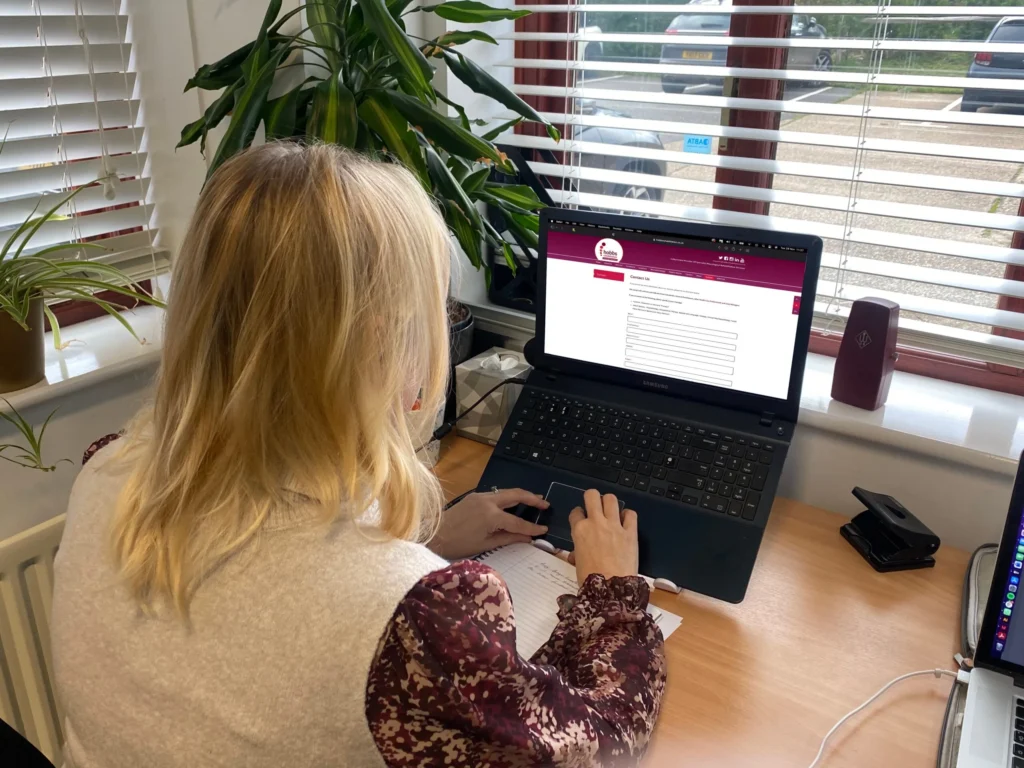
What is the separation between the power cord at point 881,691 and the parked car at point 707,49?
95cm

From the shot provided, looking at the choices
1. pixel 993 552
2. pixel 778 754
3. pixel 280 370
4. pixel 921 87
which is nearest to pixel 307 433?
pixel 280 370

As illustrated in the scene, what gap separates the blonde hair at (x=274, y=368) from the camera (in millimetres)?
710

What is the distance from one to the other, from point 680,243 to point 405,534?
0.65 meters

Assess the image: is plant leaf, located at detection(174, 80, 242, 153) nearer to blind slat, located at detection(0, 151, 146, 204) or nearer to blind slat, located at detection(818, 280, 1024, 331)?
blind slat, located at detection(0, 151, 146, 204)

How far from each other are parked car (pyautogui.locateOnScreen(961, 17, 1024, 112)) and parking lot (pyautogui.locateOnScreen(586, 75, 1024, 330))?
0.04 metres

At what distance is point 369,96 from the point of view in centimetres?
128

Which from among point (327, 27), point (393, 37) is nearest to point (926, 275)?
point (393, 37)

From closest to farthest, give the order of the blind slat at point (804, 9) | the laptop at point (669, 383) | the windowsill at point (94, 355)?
1. the laptop at point (669, 383)
2. the blind slat at point (804, 9)
3. the windowsill at point (94, 355)

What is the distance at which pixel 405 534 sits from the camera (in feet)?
2.42

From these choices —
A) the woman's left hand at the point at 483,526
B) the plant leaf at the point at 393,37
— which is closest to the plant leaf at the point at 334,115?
the plant leaf at the point at 393,37

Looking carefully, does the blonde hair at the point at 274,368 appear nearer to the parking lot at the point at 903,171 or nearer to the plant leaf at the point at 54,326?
the plant leaf at the point at 54,326

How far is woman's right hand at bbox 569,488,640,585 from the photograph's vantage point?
1.04 meters

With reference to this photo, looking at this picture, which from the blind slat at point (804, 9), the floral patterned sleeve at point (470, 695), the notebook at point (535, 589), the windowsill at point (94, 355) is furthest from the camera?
the windowsill at point (94, 355)

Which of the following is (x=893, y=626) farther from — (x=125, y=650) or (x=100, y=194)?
(x=100, y=194)
